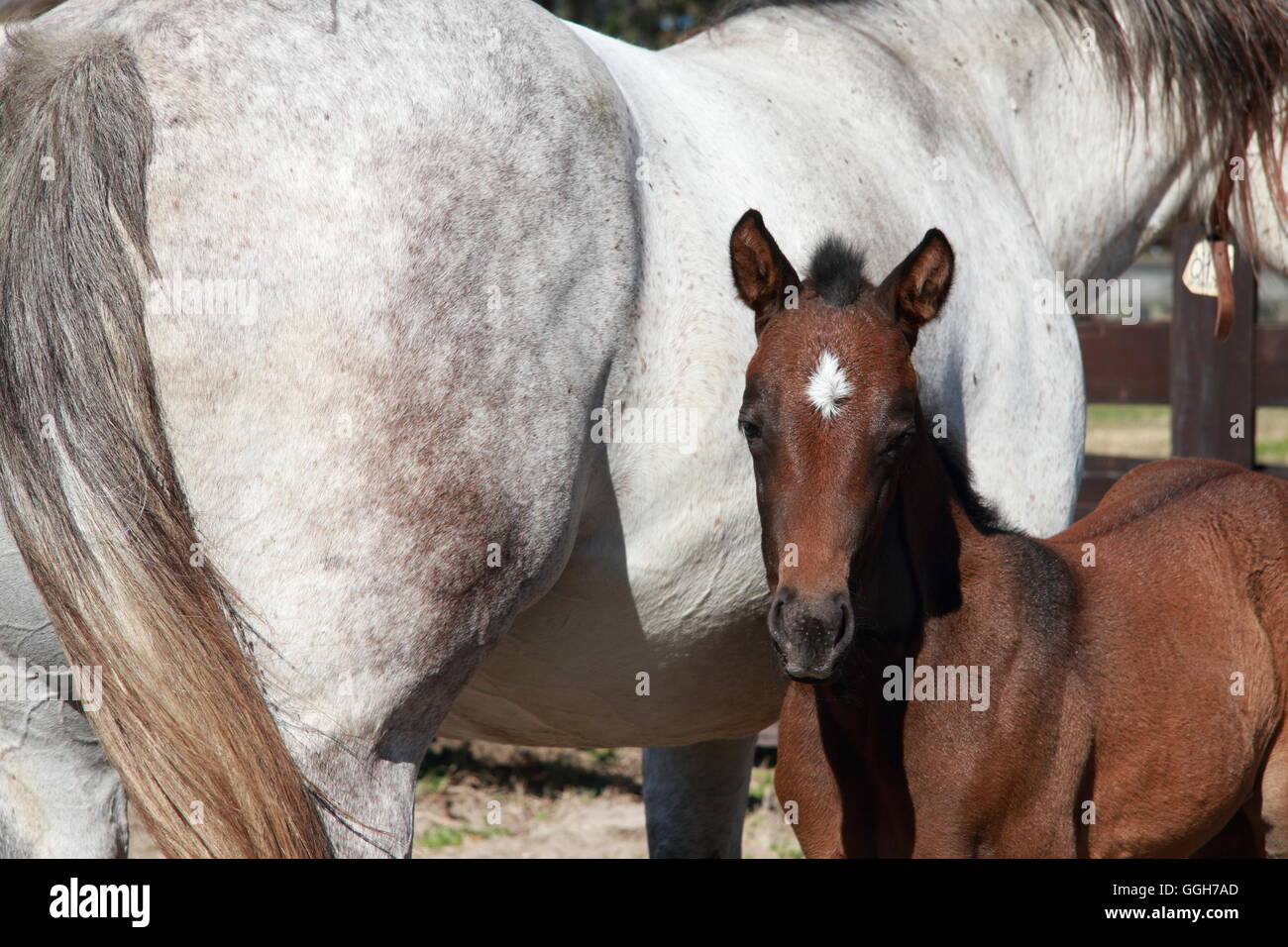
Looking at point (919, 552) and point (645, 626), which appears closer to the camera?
point (645, 626)

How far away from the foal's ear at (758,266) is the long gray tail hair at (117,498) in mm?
997

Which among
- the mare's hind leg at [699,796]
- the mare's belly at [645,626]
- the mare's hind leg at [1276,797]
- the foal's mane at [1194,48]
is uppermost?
the foal's mane at [1194,48]

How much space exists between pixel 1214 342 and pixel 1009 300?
2.73 m

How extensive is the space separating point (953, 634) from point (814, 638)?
1.75 feet

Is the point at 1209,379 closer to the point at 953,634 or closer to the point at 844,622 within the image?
the point at 953,634

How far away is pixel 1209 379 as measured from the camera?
527cm

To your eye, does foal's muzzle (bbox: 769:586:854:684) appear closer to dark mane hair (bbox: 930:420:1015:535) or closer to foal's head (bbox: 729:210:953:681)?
foal's head (bbox: 729:210:953:681)

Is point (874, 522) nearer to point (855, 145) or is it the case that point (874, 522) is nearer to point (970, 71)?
point (855, 145)

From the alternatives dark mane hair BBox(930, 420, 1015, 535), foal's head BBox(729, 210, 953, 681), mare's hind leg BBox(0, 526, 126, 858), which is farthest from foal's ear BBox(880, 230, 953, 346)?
mare's hind leg BBox(0, 526, 126, 858)

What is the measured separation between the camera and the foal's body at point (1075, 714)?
2.42 m

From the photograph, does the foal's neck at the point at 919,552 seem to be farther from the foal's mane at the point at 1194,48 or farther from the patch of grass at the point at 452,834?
the patch of grass at the point at 452,834

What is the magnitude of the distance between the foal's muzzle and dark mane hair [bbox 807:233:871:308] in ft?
1.97

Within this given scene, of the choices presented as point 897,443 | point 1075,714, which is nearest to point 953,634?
point 1075,714

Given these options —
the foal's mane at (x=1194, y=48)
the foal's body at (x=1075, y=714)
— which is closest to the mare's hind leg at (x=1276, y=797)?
the foal's body at (x=1075, y=714)
